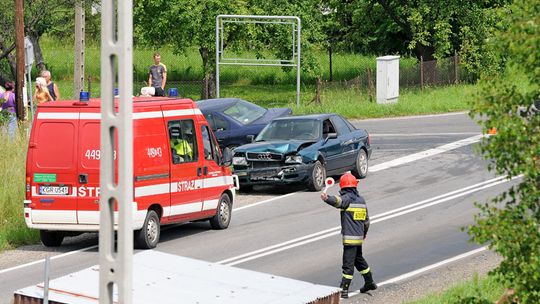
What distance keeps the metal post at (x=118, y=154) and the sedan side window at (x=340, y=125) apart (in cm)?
1910

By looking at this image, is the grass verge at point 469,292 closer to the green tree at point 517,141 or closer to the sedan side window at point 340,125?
the green tree at point 517,141

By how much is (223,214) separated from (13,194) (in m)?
3.55

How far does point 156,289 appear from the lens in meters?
10.5

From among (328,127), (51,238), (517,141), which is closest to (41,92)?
(328,127)

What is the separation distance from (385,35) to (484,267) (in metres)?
41.5

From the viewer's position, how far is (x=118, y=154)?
7.62 m

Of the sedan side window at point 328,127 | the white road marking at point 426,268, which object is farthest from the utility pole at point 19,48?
the white road marking at point 426,268

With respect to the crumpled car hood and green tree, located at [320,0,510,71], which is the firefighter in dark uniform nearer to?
the crumpled car hood

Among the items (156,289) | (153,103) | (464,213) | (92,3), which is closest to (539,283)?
(156,289)

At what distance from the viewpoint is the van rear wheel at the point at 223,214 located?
21.9 m

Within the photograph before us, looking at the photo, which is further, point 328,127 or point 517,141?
point 328,127

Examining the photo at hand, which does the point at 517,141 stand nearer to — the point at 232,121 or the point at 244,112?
the point at 232,121

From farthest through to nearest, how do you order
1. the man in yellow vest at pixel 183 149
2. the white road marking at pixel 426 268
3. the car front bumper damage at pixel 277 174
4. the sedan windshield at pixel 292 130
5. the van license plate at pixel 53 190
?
the sedan windshield at pixel 292 130 < the car front bumper damage at pixel 277 174 < the man in yellow vest at pixel 183 149 < the van license plate at pixel 53 190 < the white road marking at pixel 426 268

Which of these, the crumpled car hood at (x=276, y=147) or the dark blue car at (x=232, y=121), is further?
the dark blue car at (x=232, y=121)
